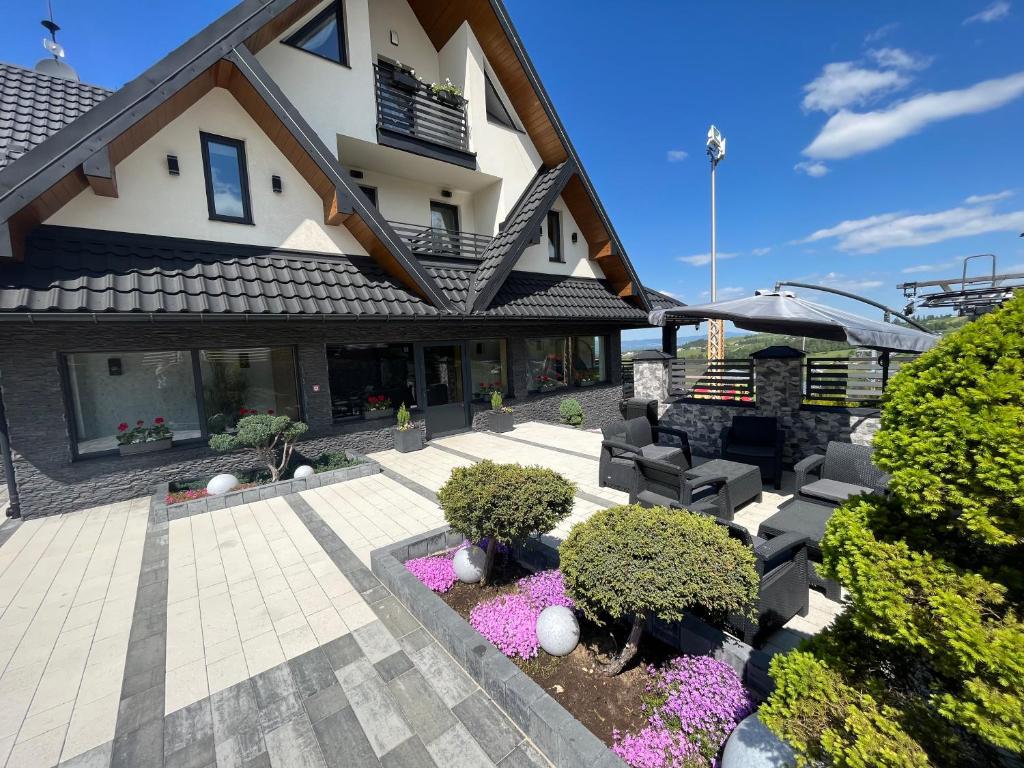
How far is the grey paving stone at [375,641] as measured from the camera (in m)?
3.24

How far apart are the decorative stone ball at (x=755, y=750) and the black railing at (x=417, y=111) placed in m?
10.9

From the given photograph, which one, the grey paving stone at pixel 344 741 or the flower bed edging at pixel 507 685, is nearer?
the flower bed edging at pixel 507 685

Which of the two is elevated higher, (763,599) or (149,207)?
(149,207)

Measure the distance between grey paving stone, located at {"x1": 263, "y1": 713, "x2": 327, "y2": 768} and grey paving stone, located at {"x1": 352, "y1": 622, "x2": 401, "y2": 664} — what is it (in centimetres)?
60

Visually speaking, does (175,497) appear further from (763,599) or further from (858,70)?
(858,70)

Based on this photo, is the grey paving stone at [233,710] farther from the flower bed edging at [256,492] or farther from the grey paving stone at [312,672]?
the flower bed edging at [256,492]

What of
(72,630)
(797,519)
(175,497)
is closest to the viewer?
(72,630)

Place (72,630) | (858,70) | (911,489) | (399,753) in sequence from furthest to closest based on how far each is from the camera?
(858,70), (72,630), (399,753), (911,489)

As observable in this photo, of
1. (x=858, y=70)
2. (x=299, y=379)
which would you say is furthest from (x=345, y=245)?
(x=858, y=70)

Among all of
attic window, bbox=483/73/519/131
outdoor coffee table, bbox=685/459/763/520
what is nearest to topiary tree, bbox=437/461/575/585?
outdoor coffee table, bbox=685/459/763/520

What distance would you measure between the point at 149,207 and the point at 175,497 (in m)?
4.85

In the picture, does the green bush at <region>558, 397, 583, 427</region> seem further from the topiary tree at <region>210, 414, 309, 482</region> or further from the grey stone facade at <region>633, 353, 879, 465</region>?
the topiary tree at <region>210, 414, 309, 482</region>

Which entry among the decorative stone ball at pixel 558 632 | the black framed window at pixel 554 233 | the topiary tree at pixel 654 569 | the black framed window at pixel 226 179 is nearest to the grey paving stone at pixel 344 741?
the decorative stone ball at pixel 558 632

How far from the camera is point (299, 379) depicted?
845 centimetres
